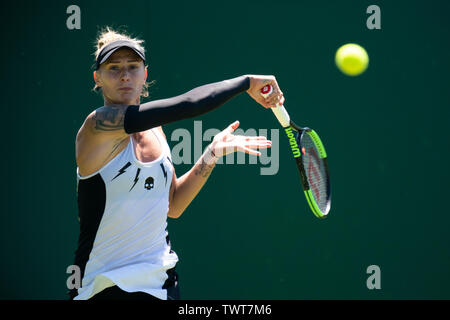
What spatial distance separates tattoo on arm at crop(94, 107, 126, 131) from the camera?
1.96 meters

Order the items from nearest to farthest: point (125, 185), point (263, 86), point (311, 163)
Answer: point (125, 185) < point (263, 86) < point (311, 163)

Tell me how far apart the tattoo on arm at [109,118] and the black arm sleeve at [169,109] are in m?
0.03

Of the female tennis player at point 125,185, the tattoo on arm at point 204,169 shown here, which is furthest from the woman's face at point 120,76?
the tattoo on arm at point 204,169

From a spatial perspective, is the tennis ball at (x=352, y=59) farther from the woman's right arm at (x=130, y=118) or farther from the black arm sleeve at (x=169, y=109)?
the black arm sleeve at (x=169, y=109)

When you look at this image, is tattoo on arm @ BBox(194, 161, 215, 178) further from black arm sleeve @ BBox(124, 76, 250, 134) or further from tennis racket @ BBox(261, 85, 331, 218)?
black arm sleeve @ BBox(124, 76, 250, 134)

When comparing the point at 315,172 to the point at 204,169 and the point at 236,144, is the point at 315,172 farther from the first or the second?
the point at 236,144

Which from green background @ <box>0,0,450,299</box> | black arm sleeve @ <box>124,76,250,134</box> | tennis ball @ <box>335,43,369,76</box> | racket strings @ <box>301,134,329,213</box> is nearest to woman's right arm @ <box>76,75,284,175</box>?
black arm sleeve @ <box>124,76,250,134</box>

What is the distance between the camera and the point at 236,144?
225cm

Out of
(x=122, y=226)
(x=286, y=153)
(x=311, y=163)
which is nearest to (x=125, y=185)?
(x=122, y=226)

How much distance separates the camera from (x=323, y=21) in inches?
154

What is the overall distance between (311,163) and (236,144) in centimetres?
79
